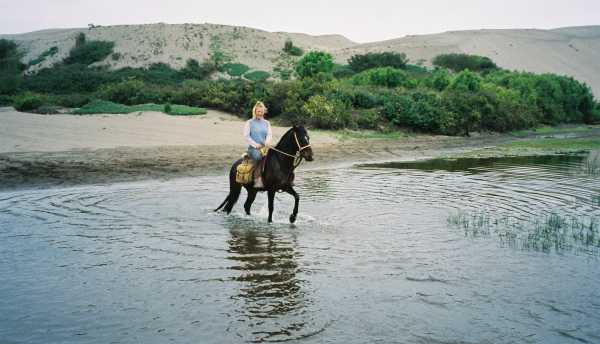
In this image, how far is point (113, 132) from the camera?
2241 centimetres

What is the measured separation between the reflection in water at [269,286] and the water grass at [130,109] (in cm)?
1806

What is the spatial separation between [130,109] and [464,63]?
Result: 54.6 m

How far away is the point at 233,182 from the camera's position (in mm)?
11820

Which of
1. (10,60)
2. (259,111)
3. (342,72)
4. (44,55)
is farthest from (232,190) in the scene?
(44,55)

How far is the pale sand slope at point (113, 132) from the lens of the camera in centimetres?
2012

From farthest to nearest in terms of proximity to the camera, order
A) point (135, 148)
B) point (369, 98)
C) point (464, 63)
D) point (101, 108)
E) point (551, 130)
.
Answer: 1. point (464, 63)
2. point (551, 130)
3. point (369, 98)
4. point (101, 108)
5. point (135, 148)

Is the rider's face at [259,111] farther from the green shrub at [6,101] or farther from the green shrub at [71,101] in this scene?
the green shrub at [6,101]

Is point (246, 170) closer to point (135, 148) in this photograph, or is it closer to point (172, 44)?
point (135, 148)

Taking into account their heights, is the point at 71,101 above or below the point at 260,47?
below

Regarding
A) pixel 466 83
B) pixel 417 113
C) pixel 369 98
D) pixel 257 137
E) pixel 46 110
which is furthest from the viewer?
pixel 466 83

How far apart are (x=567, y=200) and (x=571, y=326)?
808cm

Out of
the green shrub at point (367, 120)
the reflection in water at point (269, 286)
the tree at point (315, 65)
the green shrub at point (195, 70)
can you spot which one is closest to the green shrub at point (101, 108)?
the green shrub at point (367, 120)

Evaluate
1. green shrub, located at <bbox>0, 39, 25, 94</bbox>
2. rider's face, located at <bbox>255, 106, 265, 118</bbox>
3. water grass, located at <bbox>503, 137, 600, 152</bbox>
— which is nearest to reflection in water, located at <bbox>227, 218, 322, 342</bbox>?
rider's face, located at <bbox>255, 106, 265, 118</bbox>

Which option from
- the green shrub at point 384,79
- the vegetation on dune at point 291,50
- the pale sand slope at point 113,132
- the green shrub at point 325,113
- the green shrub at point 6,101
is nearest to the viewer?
the pale sand slope at point 113,132
